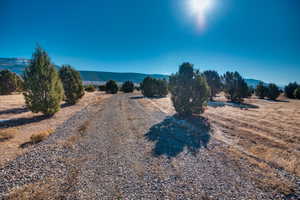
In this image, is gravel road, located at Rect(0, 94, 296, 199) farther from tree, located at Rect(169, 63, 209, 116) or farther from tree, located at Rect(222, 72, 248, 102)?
tree, located at Rect(222, 72, 248, 102)

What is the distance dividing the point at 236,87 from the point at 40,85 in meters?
41.7

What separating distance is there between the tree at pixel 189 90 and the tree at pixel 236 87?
80.9 feet

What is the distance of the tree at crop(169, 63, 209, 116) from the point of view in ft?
50.1

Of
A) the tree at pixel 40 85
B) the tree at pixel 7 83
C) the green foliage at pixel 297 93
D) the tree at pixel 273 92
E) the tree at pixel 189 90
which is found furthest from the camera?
the green foliage at pixel 297 93

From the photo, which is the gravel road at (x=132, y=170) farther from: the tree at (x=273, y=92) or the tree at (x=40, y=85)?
the tree at (x=273, y=92)

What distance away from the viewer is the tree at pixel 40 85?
1394cm

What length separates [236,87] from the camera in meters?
34.2

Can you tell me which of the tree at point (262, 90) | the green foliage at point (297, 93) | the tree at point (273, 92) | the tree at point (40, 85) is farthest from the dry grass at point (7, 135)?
the green foliage at point (297, 93)

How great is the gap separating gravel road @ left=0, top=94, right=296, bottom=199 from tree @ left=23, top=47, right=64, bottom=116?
781 cm

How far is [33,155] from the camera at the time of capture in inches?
260

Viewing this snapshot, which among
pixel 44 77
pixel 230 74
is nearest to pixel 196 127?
pixel 44 77

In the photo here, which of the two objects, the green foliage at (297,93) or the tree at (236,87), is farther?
the green foliage at (297,93)

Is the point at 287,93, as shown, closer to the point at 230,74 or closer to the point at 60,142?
the point at 230,74

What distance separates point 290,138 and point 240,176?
8.24m
